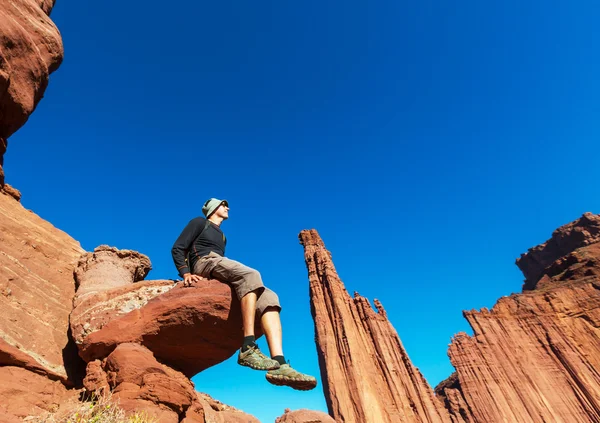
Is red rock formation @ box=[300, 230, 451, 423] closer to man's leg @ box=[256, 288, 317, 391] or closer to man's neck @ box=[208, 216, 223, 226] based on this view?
man's neck @ box=[208, 216, 223, 226]

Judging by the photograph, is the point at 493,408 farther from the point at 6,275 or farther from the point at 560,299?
the point at 6,275

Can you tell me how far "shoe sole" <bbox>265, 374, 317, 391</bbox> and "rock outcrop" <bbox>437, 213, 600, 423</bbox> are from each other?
45.9 meters

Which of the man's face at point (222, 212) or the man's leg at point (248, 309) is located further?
the man's face at point (222, 212)

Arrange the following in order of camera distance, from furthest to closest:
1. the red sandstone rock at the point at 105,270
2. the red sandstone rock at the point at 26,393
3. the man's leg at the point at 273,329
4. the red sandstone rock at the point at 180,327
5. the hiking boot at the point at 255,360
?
1. the red sandstone rock at the point at 105,270
2. the red sandstone rock at the point at 180,327
3. the man's leg at the point at 273,329
4. the red sandstone rock at the point at 26,393
5. the hiking boot at the point at 255,360

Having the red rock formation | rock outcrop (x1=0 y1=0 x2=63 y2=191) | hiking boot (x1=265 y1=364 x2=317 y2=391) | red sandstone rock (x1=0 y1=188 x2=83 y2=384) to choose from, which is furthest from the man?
the red rock formation

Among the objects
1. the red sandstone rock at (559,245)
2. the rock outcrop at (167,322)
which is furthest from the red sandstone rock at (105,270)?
the red sandstone rock at (559,245)

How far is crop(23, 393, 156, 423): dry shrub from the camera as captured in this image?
315cm

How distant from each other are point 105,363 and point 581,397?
51.3m

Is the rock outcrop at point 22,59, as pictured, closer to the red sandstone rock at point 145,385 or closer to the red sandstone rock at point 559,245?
the red sandstone rock at point 145,385

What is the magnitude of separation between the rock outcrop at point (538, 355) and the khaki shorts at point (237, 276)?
45878 millimetres

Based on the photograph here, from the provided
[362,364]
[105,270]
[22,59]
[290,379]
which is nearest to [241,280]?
[290,379]

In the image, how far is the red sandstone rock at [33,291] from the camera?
425 centimetres

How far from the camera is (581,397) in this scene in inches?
1483

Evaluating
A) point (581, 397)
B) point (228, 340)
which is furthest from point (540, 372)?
point (228, 340)
